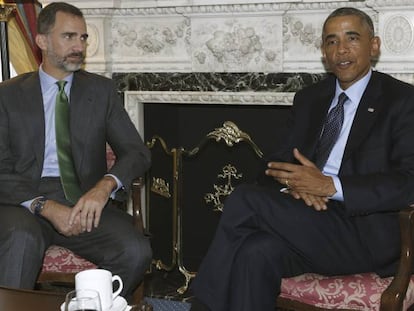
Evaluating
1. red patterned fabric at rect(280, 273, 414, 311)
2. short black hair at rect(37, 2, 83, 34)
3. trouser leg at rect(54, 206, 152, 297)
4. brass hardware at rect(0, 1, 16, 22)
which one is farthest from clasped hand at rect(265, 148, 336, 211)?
brass hardware at rect(0, 1, 16, 22)

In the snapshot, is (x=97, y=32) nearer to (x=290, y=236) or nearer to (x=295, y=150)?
(x=295, y=150)

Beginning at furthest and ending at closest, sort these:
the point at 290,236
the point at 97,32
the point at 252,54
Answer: the point at 97,32 → the point at 252,54 → the point at 290,236

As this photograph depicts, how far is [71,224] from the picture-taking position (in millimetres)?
2869

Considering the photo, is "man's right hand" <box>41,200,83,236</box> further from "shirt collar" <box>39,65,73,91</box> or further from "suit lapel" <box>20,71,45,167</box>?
"shirt collar" <box>39,65,73,91</box>

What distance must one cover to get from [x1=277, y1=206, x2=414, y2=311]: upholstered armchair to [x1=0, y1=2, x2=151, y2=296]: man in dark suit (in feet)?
2.16

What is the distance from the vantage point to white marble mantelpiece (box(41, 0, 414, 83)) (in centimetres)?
316

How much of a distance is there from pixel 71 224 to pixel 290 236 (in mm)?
860

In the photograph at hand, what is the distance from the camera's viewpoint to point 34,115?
307cm

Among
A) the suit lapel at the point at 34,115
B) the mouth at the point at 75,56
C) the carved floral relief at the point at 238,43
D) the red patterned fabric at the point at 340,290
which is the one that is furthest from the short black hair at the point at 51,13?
the red patterned fabric at the point at 340,290

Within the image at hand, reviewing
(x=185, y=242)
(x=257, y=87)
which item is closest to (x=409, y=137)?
(x=257, y=87)

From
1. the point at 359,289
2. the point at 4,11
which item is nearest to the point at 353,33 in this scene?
the point at 359,289

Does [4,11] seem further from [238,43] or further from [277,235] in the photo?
[277,235]

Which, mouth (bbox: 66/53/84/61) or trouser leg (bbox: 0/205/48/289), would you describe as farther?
mouth (bbox: 66/53/84/61)

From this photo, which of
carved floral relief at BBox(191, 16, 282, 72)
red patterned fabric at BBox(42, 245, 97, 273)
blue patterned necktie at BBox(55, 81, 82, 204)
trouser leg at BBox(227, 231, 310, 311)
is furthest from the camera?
carved floral relief at BBox(191, 16, 282, 72)
